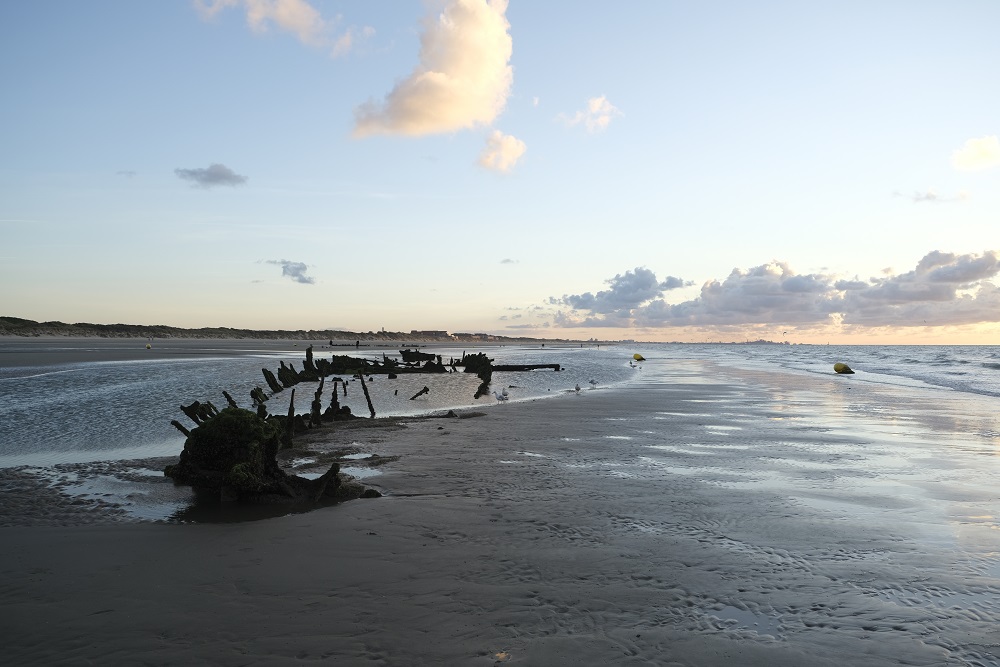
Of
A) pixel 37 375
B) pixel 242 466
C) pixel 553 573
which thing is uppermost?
pixel 37 375

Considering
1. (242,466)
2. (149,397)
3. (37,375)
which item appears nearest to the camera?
(242,466)

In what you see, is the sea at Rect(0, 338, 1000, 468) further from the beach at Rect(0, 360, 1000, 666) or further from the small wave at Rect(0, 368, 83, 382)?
the beach at Rect(0, 360, 1000, 666)

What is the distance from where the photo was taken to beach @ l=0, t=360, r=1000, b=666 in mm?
4266

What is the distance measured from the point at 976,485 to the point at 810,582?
6.21m

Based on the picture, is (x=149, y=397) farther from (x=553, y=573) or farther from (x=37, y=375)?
(x=553, y=573)

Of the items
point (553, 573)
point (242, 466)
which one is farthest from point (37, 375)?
point (553, 573)

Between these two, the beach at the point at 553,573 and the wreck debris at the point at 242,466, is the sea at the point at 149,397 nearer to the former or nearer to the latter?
the wreck debris at the point at 242,466

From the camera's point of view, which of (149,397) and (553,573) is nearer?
(553,573)

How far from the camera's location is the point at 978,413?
64.7ft

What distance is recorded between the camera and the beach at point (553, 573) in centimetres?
427

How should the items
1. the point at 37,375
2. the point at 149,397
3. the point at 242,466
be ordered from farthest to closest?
1. the point at 37,375
2. the point at 149,397
3. the point at 242,466

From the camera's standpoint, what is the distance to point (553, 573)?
566 cm

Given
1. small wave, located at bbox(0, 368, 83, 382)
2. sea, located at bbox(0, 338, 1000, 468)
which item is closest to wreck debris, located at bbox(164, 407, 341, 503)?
sea, located at bbox(0, 338, 1000, 468)

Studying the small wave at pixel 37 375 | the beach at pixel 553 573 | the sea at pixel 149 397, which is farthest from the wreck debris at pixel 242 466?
the small wave at pixel 37 375
